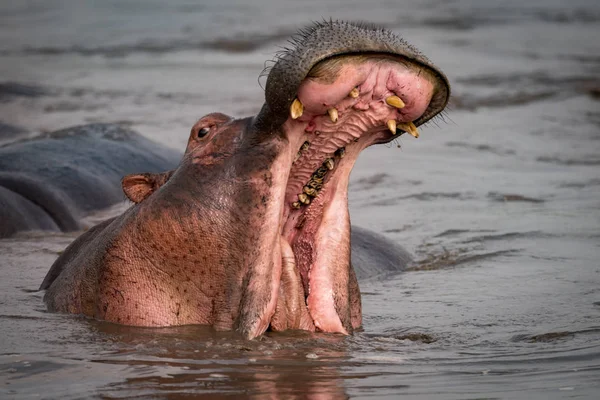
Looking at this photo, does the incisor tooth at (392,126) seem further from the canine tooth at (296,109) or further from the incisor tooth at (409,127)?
the canine tooth at (296,109)

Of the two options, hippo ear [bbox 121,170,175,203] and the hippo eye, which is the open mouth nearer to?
the hippo eye

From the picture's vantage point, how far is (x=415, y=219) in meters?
8.62

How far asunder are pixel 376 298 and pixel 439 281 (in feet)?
2.13

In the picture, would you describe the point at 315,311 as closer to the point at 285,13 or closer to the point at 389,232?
the point at 389,232

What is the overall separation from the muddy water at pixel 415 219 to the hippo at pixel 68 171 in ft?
1.04

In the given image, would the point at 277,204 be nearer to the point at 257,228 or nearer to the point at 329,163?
the point at 257,228

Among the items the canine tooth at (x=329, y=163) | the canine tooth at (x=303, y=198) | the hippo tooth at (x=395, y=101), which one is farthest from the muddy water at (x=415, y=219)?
the hippo tooth at (x=395, y=101)

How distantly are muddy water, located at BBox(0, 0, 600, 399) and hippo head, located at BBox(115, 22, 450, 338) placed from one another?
182 mm

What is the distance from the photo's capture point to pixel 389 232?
8.18 meters

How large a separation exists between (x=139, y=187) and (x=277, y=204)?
75 centimetres

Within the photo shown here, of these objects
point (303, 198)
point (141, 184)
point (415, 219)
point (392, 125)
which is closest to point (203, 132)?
point (141, 184)

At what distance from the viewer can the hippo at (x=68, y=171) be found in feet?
25.9

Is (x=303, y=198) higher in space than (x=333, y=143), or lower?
lower

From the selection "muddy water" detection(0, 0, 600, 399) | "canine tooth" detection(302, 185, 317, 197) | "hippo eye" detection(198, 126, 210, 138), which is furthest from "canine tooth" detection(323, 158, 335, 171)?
"muddy water" detection(0, 0, 600, 399)
